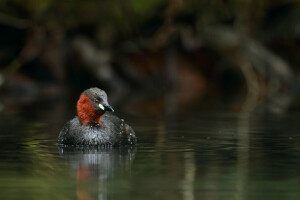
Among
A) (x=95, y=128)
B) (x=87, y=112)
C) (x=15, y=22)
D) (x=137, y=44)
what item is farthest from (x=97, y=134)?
(x=137, y=44)

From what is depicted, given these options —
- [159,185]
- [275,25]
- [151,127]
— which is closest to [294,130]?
[151,127]

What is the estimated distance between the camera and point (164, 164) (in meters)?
9.12

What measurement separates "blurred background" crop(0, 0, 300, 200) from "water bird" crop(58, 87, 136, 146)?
242 mm

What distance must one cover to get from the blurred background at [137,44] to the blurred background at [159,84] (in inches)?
1.4

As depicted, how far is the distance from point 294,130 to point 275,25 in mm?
13900

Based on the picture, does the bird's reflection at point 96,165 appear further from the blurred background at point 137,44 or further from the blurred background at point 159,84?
the blurred background at point 137,44

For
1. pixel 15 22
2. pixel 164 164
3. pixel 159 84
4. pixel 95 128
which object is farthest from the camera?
pixel 159 84

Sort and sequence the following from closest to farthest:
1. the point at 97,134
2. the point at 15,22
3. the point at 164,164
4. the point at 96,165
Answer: the point at 96,165
the point at 164,164
the point at 97,134
the point at 15,22

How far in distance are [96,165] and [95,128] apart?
193 centimetres

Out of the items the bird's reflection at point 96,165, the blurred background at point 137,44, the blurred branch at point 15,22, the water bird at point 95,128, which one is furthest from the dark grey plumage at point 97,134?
the blurred branch at point 15,22

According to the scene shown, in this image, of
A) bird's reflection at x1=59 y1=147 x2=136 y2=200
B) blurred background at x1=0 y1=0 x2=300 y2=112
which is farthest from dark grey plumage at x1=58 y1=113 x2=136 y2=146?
blurred background at x1=0 y1=0 x2=300 y2=112

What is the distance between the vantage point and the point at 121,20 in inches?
977

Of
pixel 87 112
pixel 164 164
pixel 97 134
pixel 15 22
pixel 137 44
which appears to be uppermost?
pixel 15 22

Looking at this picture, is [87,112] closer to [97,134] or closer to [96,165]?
[97,134]
